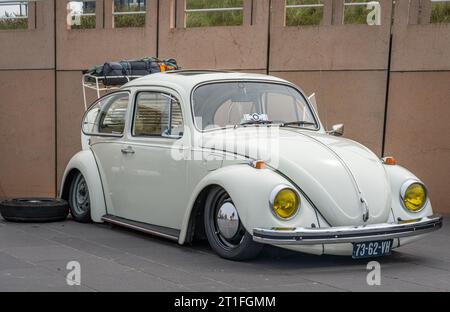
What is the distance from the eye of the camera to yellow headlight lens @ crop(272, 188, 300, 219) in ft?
18.3

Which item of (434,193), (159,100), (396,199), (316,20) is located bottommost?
(434,193)

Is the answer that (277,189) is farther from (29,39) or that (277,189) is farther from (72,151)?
(29,39)

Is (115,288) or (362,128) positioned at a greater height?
(362,128)

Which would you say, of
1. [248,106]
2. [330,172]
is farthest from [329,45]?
[330,172]

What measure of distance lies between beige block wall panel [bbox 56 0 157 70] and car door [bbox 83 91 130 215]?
3363mm

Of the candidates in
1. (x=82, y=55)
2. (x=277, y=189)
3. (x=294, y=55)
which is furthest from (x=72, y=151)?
(x=277, y=189)

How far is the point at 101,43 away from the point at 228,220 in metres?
6.91

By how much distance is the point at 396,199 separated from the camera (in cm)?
612

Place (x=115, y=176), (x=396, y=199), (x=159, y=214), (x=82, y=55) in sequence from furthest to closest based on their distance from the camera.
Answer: (x=82, y=55) < (x=115, y=176) < (x=159, y=214) < (x=396, y=199)

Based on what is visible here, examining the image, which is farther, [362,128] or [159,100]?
[362,128]

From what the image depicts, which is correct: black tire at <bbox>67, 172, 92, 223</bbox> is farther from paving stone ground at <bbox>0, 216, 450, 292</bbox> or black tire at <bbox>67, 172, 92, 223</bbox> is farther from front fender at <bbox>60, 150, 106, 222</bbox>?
paving stone ground at <bbox>0, 216, 450, 292</bbox>

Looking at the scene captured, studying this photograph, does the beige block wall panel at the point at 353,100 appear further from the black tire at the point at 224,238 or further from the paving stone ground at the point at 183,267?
the black tire at the point at 224,238
